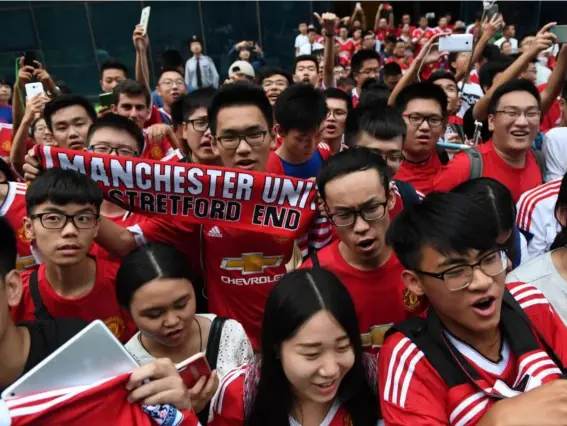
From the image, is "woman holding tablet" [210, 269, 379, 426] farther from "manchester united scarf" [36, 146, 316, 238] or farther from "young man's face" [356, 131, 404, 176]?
"young man's face" [356, 131, 404, 176]

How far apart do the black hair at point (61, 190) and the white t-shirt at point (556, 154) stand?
2.95 meters

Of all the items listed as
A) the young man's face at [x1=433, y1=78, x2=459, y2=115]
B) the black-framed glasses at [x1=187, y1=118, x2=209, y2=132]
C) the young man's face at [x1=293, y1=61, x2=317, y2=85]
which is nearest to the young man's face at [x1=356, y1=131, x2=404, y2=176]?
the black-framed glasses at [x1=187, y1=118, x2=209, y2=132]

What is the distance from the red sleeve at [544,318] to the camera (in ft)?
5.13

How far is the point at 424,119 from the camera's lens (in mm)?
3303

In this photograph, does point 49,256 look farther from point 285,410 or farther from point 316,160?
point 316,160

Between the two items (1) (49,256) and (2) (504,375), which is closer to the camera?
(2) (504,375)

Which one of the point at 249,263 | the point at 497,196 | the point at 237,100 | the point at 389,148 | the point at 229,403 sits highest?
the point at 237,100

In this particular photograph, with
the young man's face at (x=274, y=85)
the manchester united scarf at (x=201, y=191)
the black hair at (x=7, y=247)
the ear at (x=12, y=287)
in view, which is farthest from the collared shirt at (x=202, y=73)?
the ear at (x=12, y=287)

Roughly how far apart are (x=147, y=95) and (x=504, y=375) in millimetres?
3831

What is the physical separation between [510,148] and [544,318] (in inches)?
72.2

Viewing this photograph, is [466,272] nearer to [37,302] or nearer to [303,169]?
[37,302]

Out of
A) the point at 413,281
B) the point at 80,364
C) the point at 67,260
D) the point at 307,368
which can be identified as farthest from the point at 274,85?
the point at 80,364

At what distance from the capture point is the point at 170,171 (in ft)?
7.89

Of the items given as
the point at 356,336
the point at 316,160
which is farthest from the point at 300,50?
the point at 356,336
